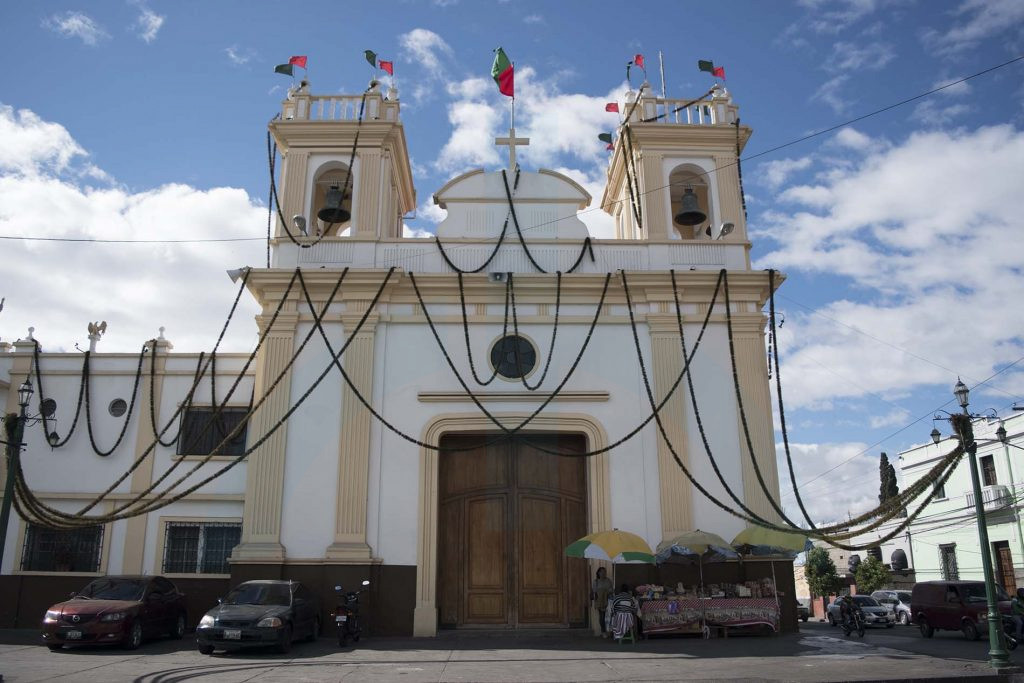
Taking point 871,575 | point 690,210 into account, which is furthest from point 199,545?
point 871,575

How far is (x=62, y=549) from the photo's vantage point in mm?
18391

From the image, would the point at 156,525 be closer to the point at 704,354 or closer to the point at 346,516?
the point at 346,516

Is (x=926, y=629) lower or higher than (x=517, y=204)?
lower

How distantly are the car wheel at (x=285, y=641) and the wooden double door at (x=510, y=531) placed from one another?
12.6 ft

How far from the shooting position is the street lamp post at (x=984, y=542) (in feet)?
40.1

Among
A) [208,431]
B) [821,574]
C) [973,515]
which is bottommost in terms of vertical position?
[821,574]

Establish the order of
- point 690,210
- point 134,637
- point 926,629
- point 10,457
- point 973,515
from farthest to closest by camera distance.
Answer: point 973,515, point 926,629, point 690,210, point 134,637, point 10,457

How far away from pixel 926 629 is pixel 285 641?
15.1 meters

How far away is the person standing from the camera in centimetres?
1598

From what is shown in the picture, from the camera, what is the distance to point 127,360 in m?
19.7

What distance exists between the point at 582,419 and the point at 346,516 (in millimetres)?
5339

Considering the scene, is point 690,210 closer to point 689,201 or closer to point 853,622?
point 689,201

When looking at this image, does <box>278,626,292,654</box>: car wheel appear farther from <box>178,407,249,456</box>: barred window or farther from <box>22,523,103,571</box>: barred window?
<box>22,523,103,571</box>: barred window

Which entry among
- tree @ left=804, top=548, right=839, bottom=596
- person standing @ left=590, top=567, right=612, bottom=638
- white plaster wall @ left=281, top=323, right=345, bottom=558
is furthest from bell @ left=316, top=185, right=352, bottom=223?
tree @ left=804, top=548, right=839, bottom=596
